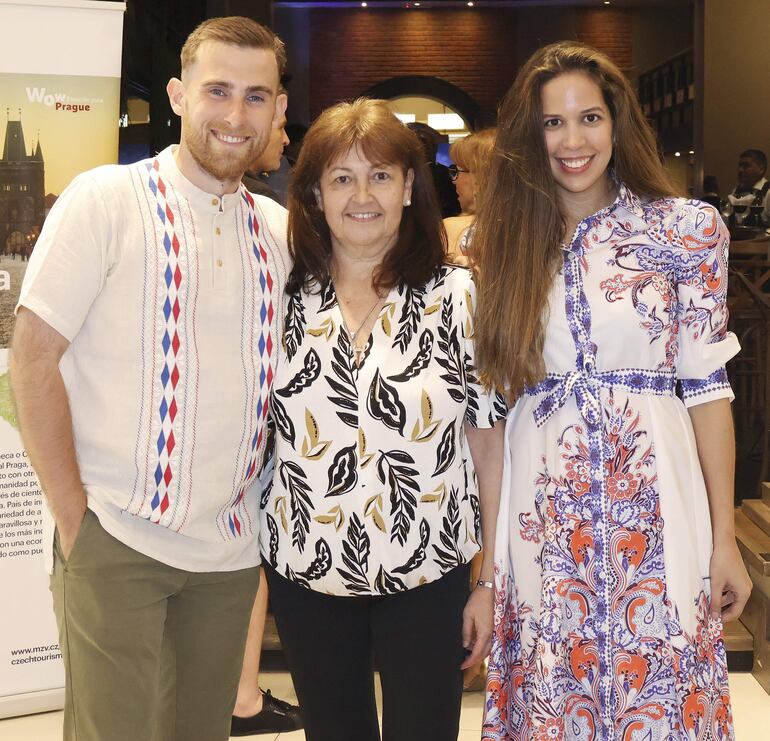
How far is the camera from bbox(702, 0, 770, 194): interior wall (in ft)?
17.3

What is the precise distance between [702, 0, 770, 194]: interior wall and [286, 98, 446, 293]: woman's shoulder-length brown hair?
11.9ft

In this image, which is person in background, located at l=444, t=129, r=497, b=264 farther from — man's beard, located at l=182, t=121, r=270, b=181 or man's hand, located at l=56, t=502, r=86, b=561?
man's hand, located at l=56, t=502, r=86, b=561

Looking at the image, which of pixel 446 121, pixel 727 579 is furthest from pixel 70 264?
pixel 446 121

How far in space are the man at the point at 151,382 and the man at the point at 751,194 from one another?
11.6 feet

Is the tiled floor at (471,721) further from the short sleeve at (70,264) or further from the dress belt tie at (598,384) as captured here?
the short sleeve at (70,264)

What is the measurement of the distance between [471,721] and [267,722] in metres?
0.68

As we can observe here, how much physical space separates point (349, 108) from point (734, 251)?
3295 millimetres

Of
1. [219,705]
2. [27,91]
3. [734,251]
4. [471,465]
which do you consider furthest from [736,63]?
[219,705]

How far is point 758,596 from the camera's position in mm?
3777

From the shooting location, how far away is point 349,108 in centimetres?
210

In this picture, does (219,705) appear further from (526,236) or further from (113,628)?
(526,236)

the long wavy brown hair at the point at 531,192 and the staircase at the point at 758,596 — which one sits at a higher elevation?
the long wavy brown hair at the point at 531,192

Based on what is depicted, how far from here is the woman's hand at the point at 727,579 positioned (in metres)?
2.03

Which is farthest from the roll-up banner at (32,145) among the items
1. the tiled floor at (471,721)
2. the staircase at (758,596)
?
the staircase at (758,596)
